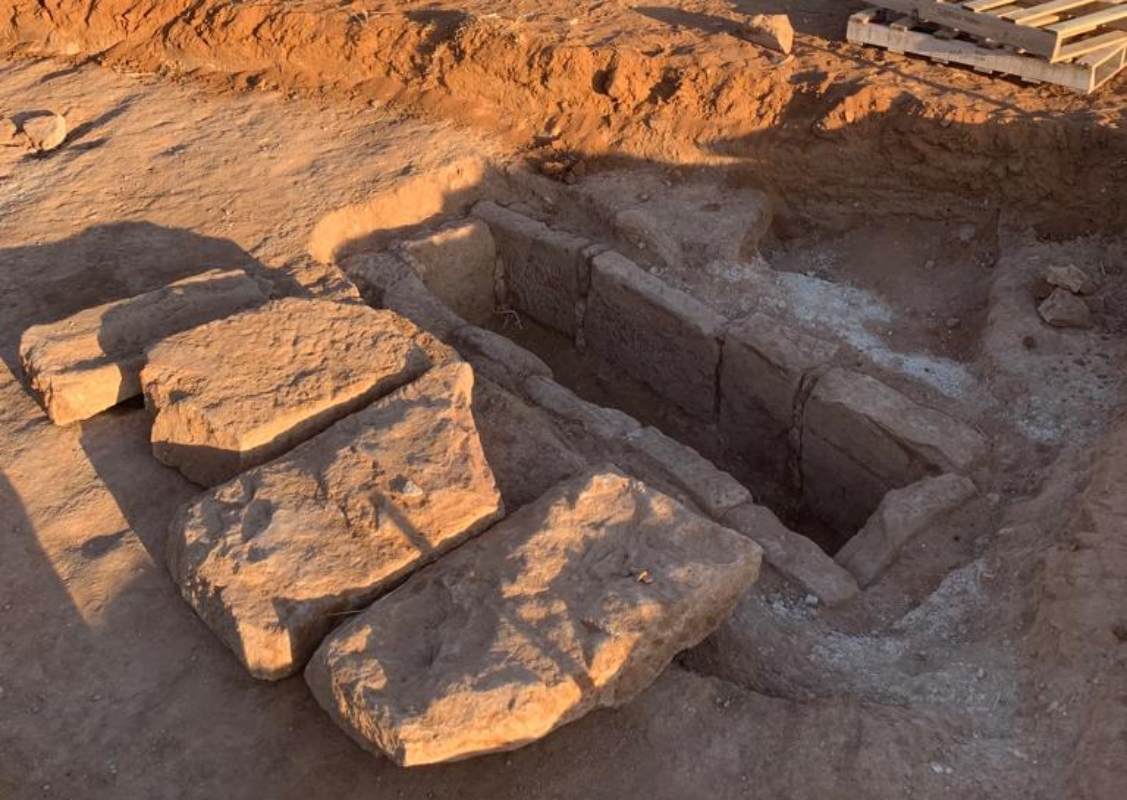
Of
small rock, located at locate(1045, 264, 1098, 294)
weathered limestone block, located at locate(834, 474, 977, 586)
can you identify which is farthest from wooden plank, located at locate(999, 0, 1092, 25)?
weathered limestone block, located at locate(834, 474, 977, 586)

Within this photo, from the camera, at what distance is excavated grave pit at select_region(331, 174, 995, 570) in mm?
5969

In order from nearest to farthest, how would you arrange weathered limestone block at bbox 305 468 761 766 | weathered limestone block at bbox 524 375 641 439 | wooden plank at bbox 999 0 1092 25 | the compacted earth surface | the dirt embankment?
weathered limestone block at bbox 305 468 761 766 → the compacted earth surface → weathered limestone block at bbox 524 375 641 439 → the dirt embankment → wooden plank at bbox 999 0 1092 25

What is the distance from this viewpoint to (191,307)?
18.7ft

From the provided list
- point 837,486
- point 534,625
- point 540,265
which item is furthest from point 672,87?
point 534,625

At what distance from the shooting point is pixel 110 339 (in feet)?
17.9

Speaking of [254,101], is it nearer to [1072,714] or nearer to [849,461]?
[849,461]

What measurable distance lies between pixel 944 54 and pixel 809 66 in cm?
91

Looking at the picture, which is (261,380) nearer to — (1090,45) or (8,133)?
(8,133)

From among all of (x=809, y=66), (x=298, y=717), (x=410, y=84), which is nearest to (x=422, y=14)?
(x=410, y=84)

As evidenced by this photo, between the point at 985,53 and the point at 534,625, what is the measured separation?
5.46m

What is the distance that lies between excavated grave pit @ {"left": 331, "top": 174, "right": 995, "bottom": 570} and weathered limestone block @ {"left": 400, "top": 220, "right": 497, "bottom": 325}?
1 cm

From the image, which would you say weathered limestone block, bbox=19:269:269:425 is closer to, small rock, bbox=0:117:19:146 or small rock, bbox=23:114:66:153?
small rock, bbox=23:114:66:153

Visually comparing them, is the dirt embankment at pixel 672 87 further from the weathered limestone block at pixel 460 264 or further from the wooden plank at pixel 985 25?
the weathered limestone block at pixel 460 264

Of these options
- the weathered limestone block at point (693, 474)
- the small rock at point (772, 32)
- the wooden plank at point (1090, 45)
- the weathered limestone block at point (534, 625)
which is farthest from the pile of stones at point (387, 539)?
the wooden plank at point (1090, 45)
